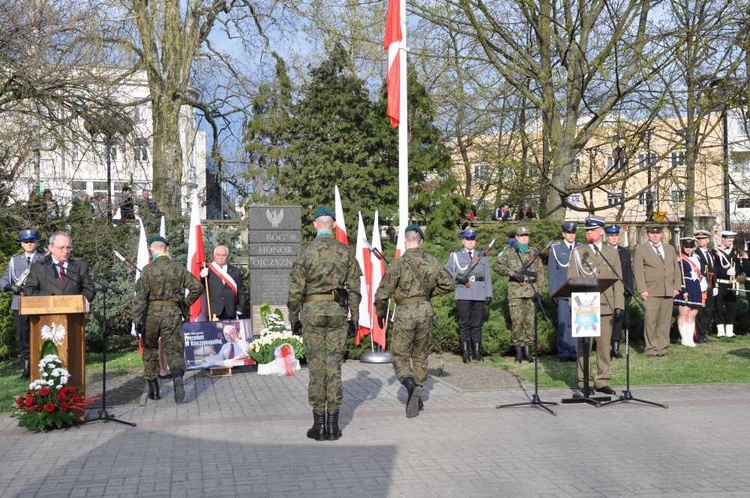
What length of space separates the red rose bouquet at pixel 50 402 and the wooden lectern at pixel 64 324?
0.16 meters

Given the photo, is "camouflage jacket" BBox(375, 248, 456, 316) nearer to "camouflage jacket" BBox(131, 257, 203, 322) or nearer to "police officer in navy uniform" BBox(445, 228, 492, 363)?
"camouflage jacket" BBox(131, 257, 203, 322)

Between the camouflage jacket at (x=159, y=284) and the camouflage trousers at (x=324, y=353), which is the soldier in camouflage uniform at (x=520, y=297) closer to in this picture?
the camouflage jacket at (x=159, y=284)

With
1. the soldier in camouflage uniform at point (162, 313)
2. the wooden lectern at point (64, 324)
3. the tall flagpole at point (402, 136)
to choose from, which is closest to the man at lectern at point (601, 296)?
the tall flagpole at point (402, 136)

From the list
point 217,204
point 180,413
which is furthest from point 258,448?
point 217,204

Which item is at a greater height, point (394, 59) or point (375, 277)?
point (394, 59)

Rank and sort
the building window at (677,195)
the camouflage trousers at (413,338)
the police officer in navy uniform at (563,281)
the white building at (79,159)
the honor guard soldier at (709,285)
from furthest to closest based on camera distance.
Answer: the building window at (677,195) < the honor guard soldier at (709,285) < the white building at (79,159) < the police officer in navy uniform at (563,281) < the camouflage trousers at (413,338)

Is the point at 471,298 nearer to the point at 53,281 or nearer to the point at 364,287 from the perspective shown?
the point at 364,287

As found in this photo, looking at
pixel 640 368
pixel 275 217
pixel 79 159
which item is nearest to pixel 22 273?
pixel 275 217

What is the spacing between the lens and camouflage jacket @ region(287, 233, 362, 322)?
781 centimetres

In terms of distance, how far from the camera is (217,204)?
3772 centimetres

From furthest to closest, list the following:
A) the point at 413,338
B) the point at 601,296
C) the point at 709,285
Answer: the point at 709,285
the point at 601,296
the point at 413,338

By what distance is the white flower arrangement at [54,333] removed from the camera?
27.4 ft

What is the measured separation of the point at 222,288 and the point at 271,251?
4.39 ft

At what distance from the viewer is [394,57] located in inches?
559
